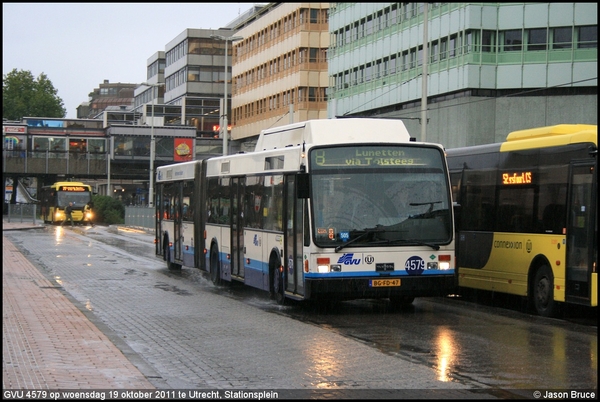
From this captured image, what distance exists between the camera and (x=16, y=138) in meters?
96.1

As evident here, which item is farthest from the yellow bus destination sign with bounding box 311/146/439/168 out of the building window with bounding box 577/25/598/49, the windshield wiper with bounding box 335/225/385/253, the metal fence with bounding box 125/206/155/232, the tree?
the tree

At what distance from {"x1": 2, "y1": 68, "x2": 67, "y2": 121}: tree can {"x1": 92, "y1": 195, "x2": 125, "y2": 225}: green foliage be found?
57300 millimetres

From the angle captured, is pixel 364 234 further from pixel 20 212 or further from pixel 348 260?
pixel 20 212

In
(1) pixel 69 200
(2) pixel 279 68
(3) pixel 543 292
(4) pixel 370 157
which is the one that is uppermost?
(2) pixel 279 68

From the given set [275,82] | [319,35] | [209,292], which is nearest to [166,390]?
[209,292]

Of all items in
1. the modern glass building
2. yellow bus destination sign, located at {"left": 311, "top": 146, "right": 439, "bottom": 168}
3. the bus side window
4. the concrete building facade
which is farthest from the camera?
the concrete building facade

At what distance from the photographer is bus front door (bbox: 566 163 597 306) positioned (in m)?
15.6

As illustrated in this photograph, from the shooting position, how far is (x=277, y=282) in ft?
61.7

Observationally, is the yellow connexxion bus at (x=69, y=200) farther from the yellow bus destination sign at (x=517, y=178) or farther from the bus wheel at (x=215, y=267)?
the yellow bus destination sign at (x=517, y=178)

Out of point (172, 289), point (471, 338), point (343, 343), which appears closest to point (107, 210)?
point (172, 289)

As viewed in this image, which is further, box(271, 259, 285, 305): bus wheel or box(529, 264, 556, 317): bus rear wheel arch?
box(271, 259, 285, 305): bus wheel

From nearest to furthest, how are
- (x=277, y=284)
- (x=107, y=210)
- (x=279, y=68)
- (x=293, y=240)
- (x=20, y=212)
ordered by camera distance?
1. (x=293, y=240)
2. (x=277, y=284)
3. (x=20, y=212)
4. (x=107, y=210)
5. (x=279, y=68)

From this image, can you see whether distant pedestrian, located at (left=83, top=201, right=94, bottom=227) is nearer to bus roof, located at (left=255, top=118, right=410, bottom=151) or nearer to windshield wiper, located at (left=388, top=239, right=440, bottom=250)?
bus roof, located at (left=255, top=118, right=410, bottom=151)

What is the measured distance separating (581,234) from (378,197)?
320 cm
